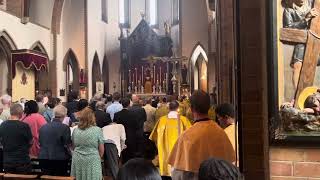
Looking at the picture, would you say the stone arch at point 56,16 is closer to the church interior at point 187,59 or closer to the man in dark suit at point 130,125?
the church interior at point 187,59

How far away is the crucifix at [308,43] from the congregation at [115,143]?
829 millimetres

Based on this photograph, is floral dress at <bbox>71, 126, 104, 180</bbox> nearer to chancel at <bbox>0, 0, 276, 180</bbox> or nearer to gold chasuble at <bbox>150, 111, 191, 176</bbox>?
chancel at <bbox>0, 0, 276, 180</bbox>

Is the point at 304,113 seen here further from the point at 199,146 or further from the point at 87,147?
the point at 87,147

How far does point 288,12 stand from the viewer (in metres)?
3.21

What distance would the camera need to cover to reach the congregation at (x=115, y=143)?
12.3ft

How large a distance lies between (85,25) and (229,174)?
78.0 ft

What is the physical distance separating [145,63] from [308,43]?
26328 mm

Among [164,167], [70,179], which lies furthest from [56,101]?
[70,179]

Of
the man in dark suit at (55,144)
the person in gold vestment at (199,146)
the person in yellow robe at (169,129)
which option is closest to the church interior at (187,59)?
the person in gold vestment at (199,146)

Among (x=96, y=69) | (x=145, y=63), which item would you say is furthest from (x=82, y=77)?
(x=145, y=63)

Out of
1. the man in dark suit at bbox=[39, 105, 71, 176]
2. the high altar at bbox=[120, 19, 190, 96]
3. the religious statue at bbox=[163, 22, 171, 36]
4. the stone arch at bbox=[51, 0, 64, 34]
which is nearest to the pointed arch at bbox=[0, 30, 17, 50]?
the stone arch at bbox=[51, 0, 64, 34]

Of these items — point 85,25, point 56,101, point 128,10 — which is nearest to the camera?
point 56,101

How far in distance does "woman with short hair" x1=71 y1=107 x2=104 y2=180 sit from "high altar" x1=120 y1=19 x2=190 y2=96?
21639 millimetres

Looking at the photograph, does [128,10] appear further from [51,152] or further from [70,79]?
[51,152]
